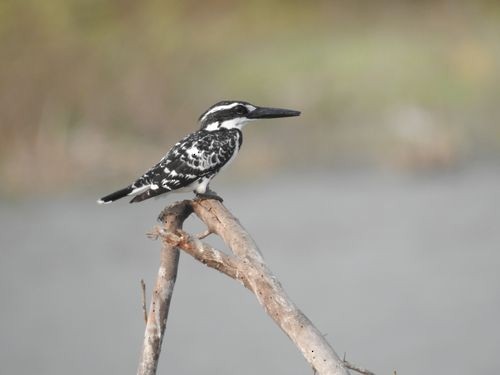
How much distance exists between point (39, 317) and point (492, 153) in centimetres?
384

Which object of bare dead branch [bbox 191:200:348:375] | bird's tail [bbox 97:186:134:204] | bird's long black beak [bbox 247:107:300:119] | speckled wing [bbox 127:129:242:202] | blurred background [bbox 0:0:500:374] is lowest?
bare dead branch [bbox 191:200:348:375]

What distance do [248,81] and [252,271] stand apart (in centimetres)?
696

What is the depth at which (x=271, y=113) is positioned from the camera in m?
3.72

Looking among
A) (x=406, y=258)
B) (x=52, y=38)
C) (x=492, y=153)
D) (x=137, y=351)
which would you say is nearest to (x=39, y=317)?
(x=137, y=351)

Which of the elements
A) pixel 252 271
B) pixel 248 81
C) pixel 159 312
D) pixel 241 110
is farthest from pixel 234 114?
pixel 248 81

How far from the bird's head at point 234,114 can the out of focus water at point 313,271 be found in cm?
221

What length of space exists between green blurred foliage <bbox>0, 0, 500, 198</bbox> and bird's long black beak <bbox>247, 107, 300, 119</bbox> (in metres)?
4.14

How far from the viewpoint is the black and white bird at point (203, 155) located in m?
3.64

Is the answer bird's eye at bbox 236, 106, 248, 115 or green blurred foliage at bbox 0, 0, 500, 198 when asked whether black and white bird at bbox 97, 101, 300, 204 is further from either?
green blurred foliage at bbox 0, 0, 500, 198

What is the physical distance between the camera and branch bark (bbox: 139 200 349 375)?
2.21 m

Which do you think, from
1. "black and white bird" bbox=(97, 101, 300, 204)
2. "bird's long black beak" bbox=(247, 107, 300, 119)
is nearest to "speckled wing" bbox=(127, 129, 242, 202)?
"black and white bird" bbox=(97, 101, 300, 204)

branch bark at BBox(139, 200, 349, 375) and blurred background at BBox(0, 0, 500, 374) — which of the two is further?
blurred background at BBox(0, 0, 500, 374)

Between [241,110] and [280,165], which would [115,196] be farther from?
[280,165]

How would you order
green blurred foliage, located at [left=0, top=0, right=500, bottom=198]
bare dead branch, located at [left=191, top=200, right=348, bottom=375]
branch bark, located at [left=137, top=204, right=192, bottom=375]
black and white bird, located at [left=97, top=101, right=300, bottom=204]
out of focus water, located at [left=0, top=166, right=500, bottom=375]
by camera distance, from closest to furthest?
1. bare dead branch, located at [left=191, top=200, right=348, bottom=375]
2. branch bark, located at [left=137, top=204, right=192, bottom=375]
3. black and white bird, located at [left=97, top=101, right=300, bottom=204]
4. out of focus water, located at [left=0, top=166, right=500, bottom=375]
5. green blurred foliage, located at [left=0, top=0, right=500, bottom=198]
